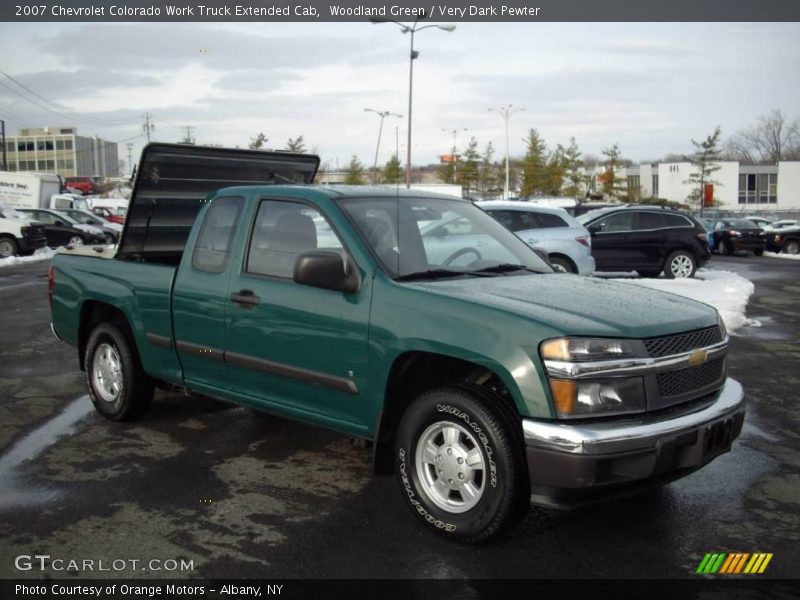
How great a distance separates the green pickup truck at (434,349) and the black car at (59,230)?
25036mm

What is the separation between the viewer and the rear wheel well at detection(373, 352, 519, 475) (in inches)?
165

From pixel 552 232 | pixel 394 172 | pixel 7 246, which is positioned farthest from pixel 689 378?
pixel 7 246

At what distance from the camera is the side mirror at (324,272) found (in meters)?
4.31

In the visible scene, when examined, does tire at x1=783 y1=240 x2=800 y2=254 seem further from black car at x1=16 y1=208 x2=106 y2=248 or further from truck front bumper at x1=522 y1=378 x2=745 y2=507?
truck front bumper at x1=522 y1=378 x2=745 y2=507

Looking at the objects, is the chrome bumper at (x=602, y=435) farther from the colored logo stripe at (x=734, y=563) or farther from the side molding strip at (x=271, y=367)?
the side molding strip at (x=271, y=367)

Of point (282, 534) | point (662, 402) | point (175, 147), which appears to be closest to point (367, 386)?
point (282, 534)

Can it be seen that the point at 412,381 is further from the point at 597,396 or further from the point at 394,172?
the point at 394,172

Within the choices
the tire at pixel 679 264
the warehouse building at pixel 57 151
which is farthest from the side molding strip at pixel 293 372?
the warehouse building at pixel 57 151

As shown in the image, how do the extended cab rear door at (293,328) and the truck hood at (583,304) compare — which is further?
the extended cab rear door at (293,328)

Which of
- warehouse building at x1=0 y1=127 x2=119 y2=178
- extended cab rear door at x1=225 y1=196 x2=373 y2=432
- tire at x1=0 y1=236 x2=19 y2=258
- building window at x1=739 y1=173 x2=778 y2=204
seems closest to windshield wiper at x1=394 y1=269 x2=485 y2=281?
extended cab rear door at x1=225 y1=196 x2=373 y2=432

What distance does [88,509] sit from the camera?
4426 mm

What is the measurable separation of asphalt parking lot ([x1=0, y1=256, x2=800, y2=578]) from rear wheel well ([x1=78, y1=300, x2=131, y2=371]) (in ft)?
1.96

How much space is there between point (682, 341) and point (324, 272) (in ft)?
6.08

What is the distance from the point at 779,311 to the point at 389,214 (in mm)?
10325
